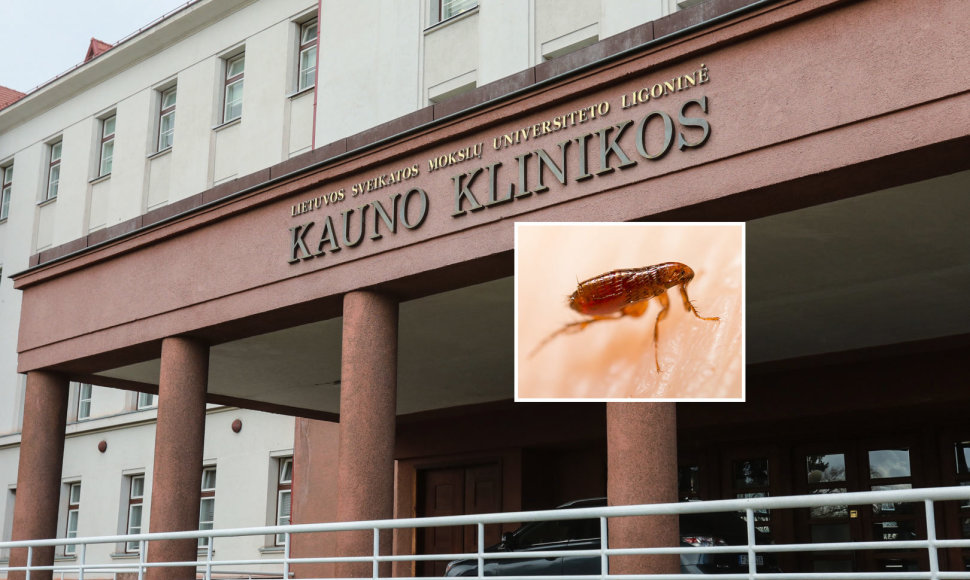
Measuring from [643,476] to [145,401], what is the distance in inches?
862

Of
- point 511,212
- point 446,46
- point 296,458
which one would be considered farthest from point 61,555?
point 511,212

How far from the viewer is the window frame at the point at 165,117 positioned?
96.1 ft

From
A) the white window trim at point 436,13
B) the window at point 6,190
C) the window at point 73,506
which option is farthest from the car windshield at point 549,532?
the window at point 6,190

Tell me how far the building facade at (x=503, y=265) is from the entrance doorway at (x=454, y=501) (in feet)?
0.21

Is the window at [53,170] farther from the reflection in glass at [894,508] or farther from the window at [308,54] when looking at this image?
the reflection in glass at [894,508]

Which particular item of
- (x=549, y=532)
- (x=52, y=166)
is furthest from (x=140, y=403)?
(x=549, y=532)

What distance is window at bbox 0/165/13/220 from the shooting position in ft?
116

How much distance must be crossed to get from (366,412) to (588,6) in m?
10.0

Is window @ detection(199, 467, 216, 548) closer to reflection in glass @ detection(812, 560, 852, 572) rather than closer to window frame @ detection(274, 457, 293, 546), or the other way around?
window frame @ detection(274, 457, 293, 546)

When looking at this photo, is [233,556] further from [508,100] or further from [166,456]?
[508,100]

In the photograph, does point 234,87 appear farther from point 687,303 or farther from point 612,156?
point 687,303

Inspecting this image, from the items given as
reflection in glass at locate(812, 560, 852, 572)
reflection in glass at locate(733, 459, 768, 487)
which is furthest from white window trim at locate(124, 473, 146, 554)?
reflection in glass at locate(812, 560, 852, 572)

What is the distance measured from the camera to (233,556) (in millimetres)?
25547

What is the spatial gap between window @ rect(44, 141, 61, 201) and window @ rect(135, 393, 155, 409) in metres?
7.56
